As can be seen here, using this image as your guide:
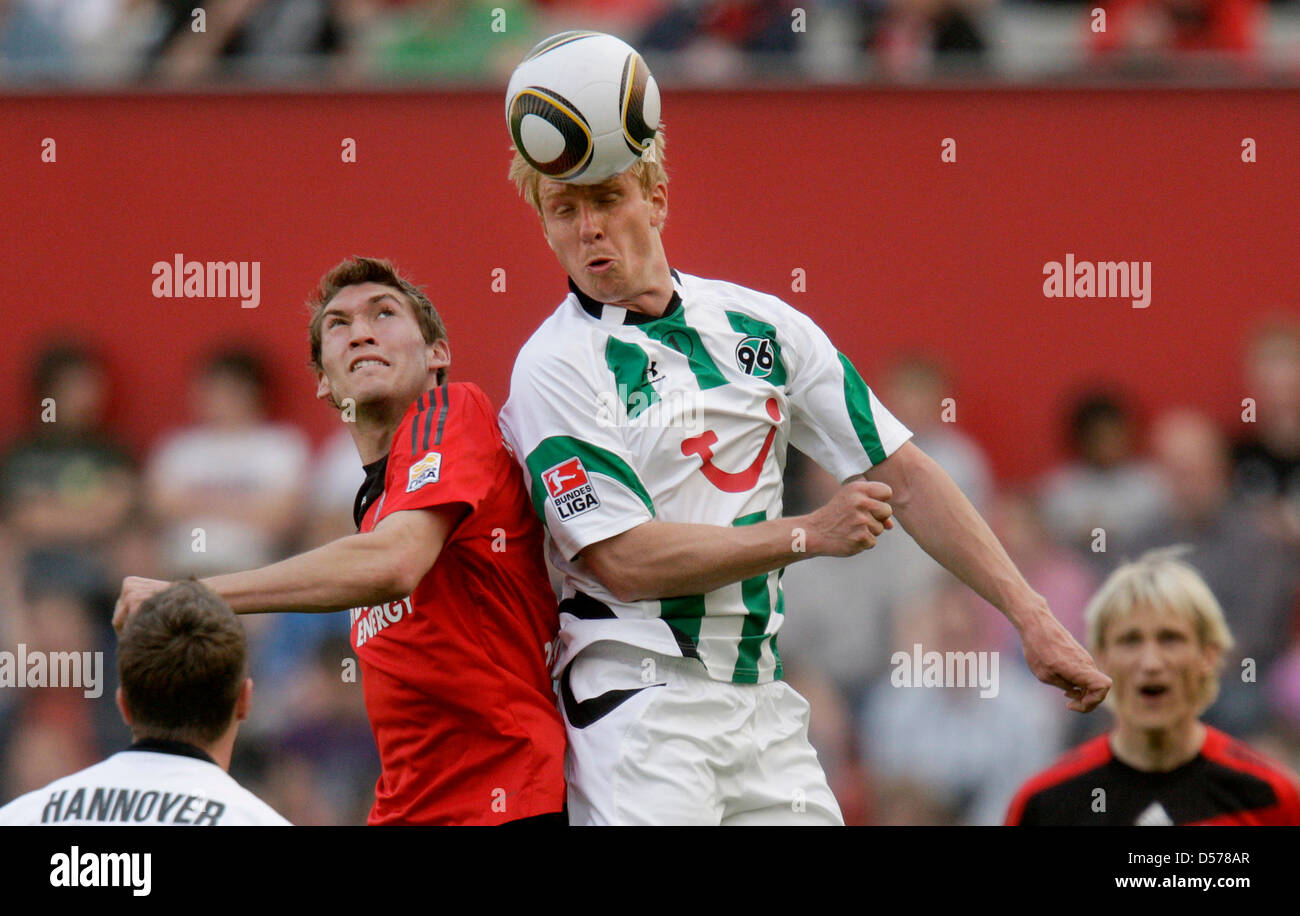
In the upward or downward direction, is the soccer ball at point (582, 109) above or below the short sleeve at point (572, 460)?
above

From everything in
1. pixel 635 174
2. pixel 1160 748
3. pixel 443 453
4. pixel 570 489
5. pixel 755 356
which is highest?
pixel 635 174

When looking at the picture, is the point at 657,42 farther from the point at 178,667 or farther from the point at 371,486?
the point at 178,667

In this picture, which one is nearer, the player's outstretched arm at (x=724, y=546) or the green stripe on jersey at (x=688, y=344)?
the player's outstretched arm at (x=724, y=546)

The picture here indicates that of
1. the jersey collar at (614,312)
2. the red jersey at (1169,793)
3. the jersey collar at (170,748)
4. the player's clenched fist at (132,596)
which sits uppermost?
the jersey collar at (614,312)

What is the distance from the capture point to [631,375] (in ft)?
15.3

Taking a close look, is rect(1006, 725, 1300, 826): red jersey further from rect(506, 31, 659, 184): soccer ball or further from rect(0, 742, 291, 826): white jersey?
rect(0, 742, 291, 826): white jersey

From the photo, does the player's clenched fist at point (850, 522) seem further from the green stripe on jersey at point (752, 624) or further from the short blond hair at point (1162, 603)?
the short blond hair at point (1162, 603)

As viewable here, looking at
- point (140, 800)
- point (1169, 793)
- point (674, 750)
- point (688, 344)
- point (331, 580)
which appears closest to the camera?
point (140, 800)

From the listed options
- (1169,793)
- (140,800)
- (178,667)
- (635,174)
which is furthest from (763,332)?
(1169,793)

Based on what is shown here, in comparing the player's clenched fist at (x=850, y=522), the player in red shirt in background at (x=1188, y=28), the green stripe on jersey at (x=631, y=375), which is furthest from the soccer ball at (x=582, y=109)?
the player in red shirt in background at (x=1188, y=28)

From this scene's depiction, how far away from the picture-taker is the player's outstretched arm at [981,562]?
4.51 m

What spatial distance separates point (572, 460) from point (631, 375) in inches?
11.0

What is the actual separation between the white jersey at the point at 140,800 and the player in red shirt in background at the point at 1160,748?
2.90m
